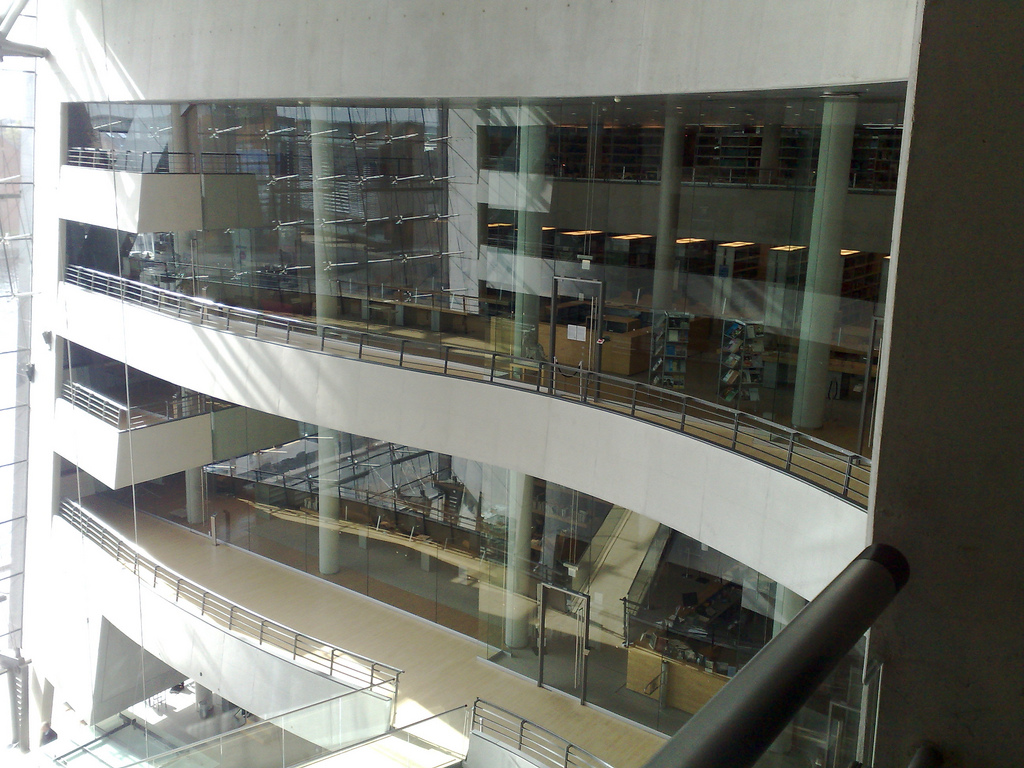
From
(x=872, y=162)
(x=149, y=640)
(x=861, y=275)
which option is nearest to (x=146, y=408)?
(x=149, y=640)

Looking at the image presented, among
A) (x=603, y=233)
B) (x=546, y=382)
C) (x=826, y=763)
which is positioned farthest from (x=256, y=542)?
(x=826, y=763)

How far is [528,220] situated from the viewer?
34.1ft

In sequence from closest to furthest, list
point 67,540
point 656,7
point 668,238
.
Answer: point 656,7 < point 668,238 < point 67,540

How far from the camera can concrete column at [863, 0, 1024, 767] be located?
0.93m

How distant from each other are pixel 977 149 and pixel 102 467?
52.1 feet

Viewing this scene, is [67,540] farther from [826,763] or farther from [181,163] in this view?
[826,763]

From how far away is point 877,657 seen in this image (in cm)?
96

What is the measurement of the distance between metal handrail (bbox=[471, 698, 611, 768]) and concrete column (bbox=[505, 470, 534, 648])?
4.22 ft

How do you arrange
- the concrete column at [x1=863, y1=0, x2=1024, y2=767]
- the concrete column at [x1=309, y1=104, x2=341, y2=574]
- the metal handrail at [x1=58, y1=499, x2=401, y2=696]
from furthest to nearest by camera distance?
the concrete column at [x1=309, y1=104, x2=341, y2=574] → the metal handrail at [x1=58, y1=499, x2=401, y2=696] → the concrete column at [x1=863, y1=0, x2=1024, y2=767]

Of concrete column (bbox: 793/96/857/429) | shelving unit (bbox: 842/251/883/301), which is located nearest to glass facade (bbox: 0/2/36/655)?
concrete column (bbox: 793/96/857/429)

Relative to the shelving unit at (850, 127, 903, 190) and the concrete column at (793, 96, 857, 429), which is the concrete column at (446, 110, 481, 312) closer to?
the concrete column at (793, 96, 857, 429)

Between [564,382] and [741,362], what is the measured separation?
212 centimetres

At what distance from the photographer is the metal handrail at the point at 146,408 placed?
15.2 metres

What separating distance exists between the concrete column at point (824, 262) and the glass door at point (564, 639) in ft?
12.7
